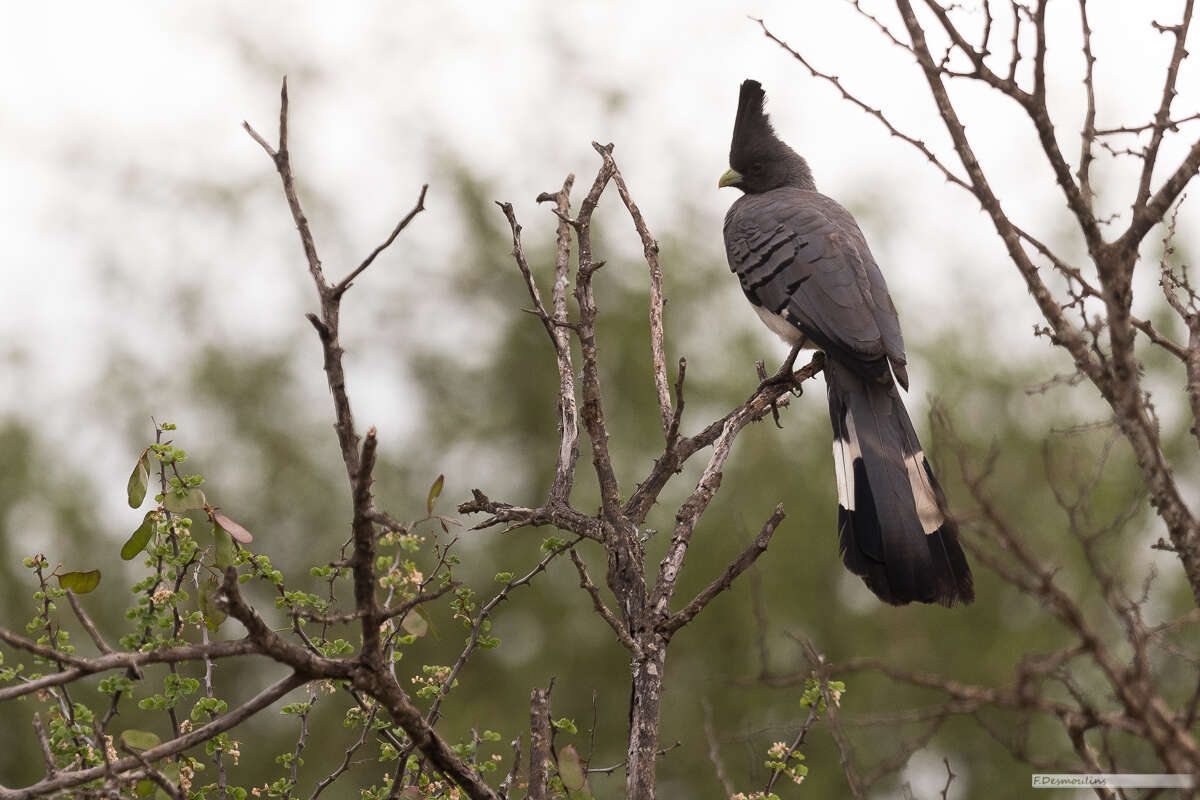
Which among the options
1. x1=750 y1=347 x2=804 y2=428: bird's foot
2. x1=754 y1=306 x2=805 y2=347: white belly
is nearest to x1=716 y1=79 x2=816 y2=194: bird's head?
x1=754 y1=306 x2=805 y2=347: white belly

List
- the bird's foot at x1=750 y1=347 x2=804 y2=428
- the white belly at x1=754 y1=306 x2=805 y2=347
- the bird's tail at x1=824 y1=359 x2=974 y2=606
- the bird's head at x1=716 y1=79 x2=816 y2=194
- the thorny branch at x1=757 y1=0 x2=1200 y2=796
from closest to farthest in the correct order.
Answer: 1. the thorny branch at x1=757 y1=0 x2=1200 y2=796
2. the bird's tail at x1=824 y1=359 x2=974 y2=606
3. the bird's foot at x1=750 y1=347 x2=804 y2=428
4. the white belly at x1=754 y1=306 x2=805 y2=347
5. the bird's head at x1=716 y1=79 x2=816 y2=194

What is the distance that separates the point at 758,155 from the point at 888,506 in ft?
9.69

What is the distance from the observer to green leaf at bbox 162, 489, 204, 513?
105 inches

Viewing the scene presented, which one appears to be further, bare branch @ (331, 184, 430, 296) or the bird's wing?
the bird's wing

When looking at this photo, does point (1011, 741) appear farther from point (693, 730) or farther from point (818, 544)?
point (818, 544)

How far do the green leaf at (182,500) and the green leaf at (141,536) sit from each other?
0.09 m

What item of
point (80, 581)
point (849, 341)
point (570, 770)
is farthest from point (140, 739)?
point (849, 341)

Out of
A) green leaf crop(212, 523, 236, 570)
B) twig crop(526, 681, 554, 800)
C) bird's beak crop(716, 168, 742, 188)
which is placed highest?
bird's beak crop(716, 168, 742, 188)

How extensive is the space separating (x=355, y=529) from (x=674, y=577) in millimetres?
1101

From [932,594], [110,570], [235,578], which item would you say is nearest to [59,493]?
[110,570]

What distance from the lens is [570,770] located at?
→ 9.05 ft

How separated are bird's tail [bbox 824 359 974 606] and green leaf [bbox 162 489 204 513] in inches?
75.8

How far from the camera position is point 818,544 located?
1201 cm

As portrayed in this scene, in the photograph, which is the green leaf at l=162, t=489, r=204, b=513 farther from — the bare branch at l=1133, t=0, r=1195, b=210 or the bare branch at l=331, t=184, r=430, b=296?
the bare branch at l=1133, t=0, r=1195, b=210
